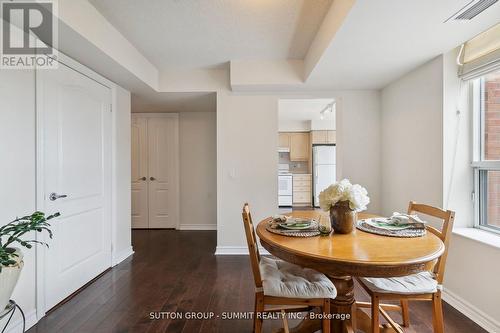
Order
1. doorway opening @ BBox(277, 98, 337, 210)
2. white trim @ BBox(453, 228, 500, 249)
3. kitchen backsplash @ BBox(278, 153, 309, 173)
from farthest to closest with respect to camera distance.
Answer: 1. kitchen backsplash @ BBox(278, 153, 309, 173)
2. doorway opening @ BBox(277, 98, 337, 210)
3. white trim @ BBox(453, 228, 500, 249)

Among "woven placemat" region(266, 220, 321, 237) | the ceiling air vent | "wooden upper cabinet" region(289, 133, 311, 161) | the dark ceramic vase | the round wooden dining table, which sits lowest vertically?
the round wooden dining table

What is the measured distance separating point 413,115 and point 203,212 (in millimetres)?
3572

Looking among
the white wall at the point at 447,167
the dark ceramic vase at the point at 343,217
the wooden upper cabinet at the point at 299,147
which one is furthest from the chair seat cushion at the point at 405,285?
the wooden upper cabinet at the point at 299,147

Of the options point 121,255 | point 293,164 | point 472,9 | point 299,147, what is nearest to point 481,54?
point 472,9

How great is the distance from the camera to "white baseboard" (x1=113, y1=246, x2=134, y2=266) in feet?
9.78

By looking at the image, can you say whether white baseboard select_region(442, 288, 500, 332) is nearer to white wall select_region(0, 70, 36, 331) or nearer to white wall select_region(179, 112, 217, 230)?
white wall select_region(0, 70, 36, 331)

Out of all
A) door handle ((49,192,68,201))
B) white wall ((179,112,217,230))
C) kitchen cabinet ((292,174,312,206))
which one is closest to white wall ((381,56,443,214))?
Answer: white wall ((179,112,217,230))

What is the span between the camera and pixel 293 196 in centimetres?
690

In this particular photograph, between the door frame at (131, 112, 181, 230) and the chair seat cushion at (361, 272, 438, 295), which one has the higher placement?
the door frame at (131, 112, 181, 230)

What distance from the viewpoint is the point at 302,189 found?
693 centimetres

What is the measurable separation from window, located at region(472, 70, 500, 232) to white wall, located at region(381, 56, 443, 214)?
0.26 metres

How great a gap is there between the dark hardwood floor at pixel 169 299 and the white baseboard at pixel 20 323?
0.05m

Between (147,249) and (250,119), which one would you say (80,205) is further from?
(250,119)

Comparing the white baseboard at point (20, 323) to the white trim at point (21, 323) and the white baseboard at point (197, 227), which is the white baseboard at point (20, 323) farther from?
the white baseboard at point (197, 227)
